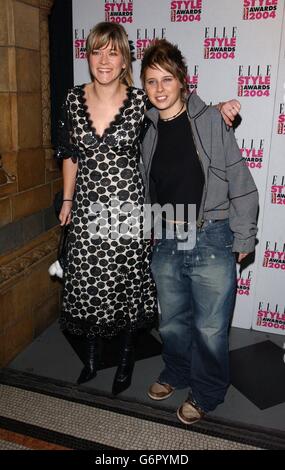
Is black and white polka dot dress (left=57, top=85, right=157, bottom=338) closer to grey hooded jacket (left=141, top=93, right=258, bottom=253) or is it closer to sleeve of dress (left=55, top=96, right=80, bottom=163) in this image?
sleeve of dress (left=55, top=96, right=80, bottom=163)

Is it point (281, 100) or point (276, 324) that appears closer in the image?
point (281, 100)

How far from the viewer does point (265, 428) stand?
6.89 ft

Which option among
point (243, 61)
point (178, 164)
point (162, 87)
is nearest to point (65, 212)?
point (178, 164)

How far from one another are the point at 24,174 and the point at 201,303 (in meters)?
1.27

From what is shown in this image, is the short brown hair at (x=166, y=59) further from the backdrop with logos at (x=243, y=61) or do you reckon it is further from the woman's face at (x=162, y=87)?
the backdrop with logos at (x=243, y=61)

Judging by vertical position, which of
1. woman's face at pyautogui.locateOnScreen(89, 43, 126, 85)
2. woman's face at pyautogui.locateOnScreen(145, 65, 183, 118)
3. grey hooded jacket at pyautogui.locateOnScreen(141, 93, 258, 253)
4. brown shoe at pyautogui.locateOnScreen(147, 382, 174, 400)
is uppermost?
woman's face at pyautogui.locateOnScreen(89, 43, 126, 85)

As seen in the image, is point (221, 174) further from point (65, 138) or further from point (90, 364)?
point (90, 364)

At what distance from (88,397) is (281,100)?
1.96 metres

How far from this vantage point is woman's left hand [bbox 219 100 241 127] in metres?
1.84

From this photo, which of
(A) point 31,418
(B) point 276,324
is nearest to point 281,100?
(B) point 276,324

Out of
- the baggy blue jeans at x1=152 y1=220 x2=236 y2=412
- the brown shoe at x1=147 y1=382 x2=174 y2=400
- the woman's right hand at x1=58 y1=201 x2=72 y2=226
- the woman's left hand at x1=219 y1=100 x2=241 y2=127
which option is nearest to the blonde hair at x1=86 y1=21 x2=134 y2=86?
the woman's left hand at x1=219 y1=100 x2=241 y2=127

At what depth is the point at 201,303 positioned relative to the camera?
1.98 meters

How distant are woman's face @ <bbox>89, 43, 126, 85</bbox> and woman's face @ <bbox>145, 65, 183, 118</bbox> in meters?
0.19

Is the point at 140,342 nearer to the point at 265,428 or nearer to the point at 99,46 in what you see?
the point at 265,428
